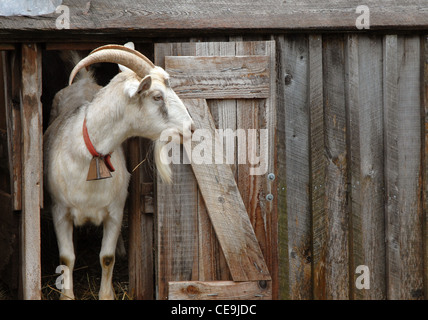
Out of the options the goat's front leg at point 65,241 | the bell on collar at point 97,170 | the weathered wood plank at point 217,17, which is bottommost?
the goat's front leg at point 65,241

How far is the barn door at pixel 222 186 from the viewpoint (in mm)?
5562

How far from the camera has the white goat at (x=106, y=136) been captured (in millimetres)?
5348

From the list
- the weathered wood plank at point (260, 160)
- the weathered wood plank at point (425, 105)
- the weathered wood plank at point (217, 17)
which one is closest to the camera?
the weathered wood plank at point (217, 17)

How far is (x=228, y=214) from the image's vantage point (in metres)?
5.66

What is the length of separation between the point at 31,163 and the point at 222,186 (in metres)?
1.51

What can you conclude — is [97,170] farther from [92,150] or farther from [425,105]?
[425,105]

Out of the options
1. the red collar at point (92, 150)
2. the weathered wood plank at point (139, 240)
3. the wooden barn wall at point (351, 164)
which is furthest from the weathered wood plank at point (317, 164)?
the red collar at point (92, 150)

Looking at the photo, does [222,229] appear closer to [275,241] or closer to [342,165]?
[275,241]

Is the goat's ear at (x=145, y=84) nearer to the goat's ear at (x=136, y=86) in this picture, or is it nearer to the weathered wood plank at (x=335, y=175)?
the goat's ear at (x=136, y=86)

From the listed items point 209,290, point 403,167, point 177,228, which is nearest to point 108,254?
point 177,228

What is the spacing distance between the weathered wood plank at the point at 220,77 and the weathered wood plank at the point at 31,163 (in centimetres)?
108

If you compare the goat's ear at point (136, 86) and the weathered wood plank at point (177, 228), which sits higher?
the goat's ear at point (136, 86)

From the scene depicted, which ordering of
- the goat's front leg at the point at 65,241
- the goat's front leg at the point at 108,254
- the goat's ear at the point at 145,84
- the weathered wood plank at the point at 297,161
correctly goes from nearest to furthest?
the goat's ear at the point at 145,84 < the weathered wood plank at the point at 297,161 < the goat's front leg at the point at 65,241 < the goat's front leg at the point at 108,254

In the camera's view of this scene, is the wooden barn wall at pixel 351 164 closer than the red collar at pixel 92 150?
No
